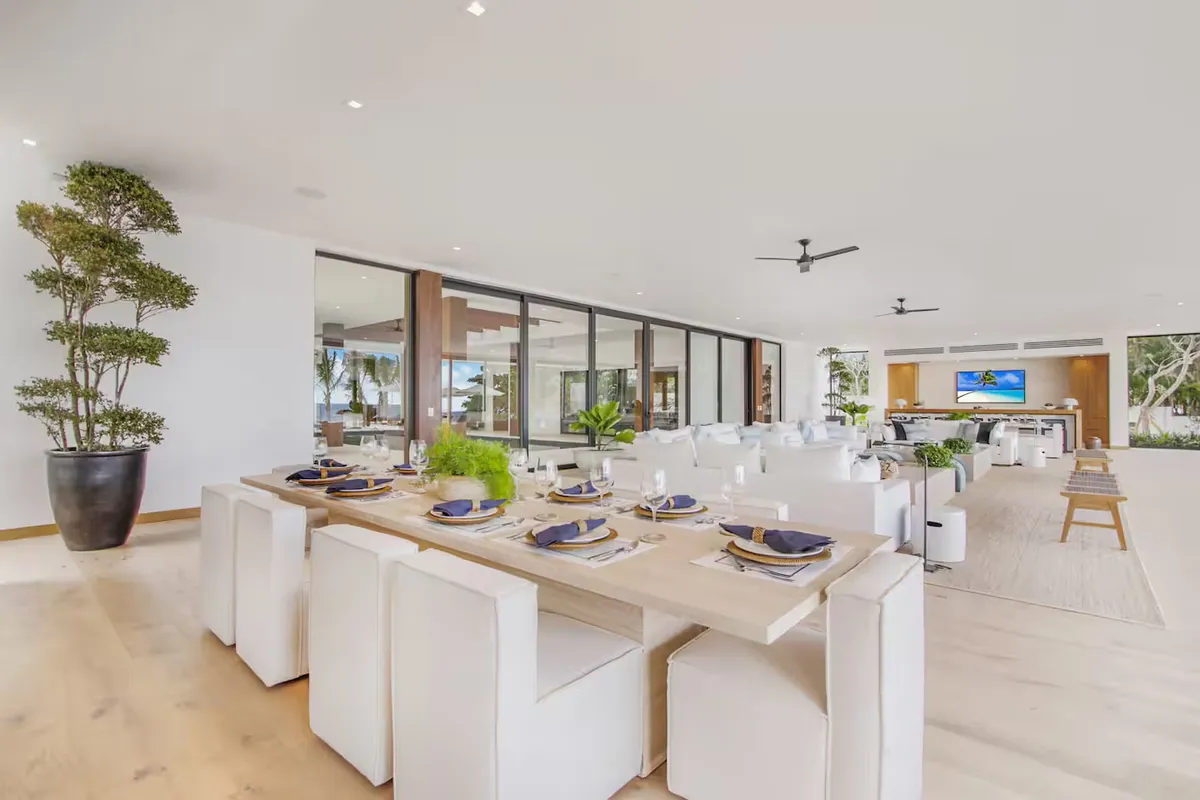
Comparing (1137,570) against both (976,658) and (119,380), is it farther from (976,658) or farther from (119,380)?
(119,380)

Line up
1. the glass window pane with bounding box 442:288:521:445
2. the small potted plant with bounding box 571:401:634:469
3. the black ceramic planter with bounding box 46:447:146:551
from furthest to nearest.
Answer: the small potted plant with bounding box 571:401:634:469, the glass window pane with bounding box 442:288:521:445, the black ceramic planter with bounding box 46:447:146:551

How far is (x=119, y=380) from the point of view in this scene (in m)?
4.20

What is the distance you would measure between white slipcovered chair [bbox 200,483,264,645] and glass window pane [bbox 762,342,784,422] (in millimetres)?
11576

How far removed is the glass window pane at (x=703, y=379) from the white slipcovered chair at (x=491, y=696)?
909 cm

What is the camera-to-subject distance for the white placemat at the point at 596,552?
1391mm

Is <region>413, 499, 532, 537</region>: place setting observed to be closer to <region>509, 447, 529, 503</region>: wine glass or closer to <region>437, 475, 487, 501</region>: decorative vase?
<region>437, 475, 487, 501</region>: decorative vase

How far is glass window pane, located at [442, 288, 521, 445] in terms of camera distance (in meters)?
6.43

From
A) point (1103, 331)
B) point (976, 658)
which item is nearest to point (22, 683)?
point (976, 658)

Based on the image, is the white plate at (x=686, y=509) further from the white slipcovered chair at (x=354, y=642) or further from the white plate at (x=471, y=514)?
the white slipcovered chair at (x=354, y=642)

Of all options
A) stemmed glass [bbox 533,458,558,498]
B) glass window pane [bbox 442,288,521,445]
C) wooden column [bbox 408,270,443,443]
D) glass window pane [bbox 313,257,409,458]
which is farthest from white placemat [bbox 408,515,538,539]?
glass window pane [bbox 442,288,521,445]

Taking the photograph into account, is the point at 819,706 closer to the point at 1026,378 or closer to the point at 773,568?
the point at 773,568

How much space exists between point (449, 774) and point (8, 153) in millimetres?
5078

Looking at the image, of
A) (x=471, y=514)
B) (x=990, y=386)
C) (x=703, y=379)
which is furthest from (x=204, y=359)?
(x=990, y=386)

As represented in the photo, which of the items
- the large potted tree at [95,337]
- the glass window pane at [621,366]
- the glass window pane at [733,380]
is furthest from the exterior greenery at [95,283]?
the glass window pane at [733,380]
